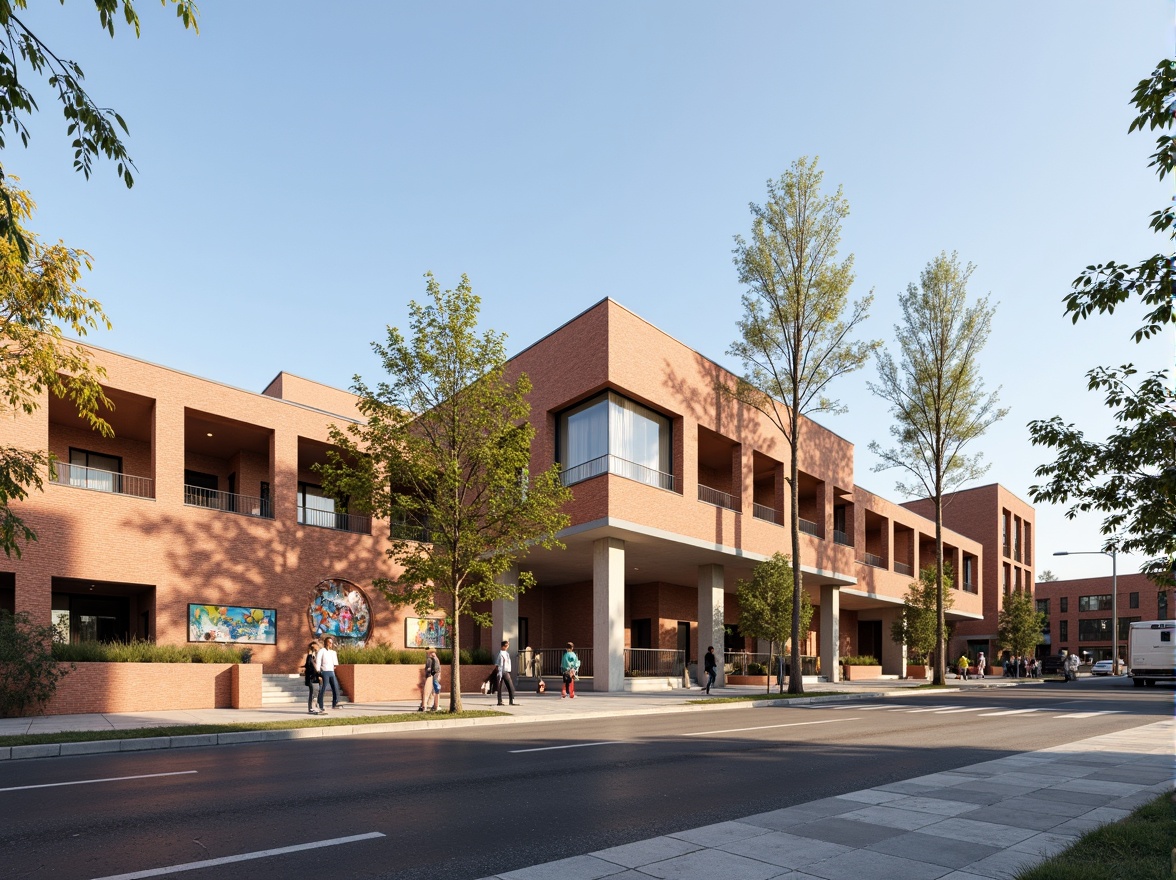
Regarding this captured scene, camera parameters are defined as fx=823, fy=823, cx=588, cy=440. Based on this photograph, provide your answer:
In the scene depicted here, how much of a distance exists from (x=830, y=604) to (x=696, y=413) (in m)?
16.6

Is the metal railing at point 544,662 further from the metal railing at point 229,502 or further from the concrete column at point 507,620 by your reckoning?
the metal railing at point 229,502

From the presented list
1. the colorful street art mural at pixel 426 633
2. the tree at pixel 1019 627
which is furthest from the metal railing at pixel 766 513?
the tree at pixel 1019 627

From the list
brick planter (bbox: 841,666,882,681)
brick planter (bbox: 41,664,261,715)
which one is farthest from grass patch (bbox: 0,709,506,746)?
brick planter (bbox: 841,666,882,681)

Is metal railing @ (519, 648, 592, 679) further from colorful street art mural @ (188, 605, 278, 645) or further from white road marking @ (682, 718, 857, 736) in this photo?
white road marking @ (682, 718, 857, 736)

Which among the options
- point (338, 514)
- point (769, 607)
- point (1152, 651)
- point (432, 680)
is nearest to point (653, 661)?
point (769, 607)

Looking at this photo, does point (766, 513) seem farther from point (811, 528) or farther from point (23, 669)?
point (23, 669)

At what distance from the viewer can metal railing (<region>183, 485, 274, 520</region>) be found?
2881cm

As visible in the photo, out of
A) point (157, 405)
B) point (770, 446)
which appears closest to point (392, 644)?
point (157, 405)

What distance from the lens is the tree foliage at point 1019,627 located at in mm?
54688

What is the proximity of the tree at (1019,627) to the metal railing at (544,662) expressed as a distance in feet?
110

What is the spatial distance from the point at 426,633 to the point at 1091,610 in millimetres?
90282

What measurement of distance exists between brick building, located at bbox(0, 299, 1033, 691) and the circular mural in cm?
9

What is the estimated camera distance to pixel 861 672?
46.8 m

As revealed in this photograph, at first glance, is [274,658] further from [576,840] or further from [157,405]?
[576,840]
